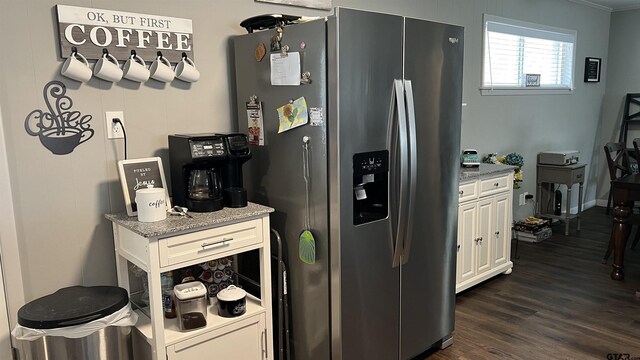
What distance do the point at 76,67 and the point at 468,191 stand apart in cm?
253

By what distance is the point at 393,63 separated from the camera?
87.0 inches

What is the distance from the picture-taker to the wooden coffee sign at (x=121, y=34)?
205cm

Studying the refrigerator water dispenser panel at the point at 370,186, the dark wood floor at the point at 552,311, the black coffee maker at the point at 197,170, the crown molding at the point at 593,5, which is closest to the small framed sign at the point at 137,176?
the black coffee maker at the point at 197,170

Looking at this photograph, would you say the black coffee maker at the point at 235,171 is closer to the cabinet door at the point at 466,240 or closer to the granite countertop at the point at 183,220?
the granite countertop at the point at 183,220

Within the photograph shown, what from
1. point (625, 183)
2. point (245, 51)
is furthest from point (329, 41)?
point (625, 183)

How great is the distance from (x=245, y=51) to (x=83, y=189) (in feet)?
3.30

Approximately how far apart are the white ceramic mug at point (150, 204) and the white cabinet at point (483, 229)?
2.09 metres

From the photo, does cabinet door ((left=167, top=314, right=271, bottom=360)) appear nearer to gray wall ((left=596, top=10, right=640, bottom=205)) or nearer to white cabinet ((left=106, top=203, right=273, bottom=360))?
white cabinet ((left=106, top=203, right=273, bottom=360))

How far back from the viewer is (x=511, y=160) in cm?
462

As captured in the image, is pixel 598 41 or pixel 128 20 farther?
pixel 598 41

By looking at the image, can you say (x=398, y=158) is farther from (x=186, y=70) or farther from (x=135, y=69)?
(x=135, y=69)

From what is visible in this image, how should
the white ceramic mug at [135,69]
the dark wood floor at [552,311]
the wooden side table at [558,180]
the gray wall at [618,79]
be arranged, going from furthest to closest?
the gray wall at [618,79] < the wooden side table at [558,180] < the dark wood floor at [552,311] < the white ceramic mug at [135,69]

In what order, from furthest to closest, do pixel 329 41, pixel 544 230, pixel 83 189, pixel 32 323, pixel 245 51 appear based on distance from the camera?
pixel 544 230, pixel 245 51, pixel 83 189, pixel 329 41, pixel 32 323

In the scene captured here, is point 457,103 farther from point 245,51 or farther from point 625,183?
point 625,183
